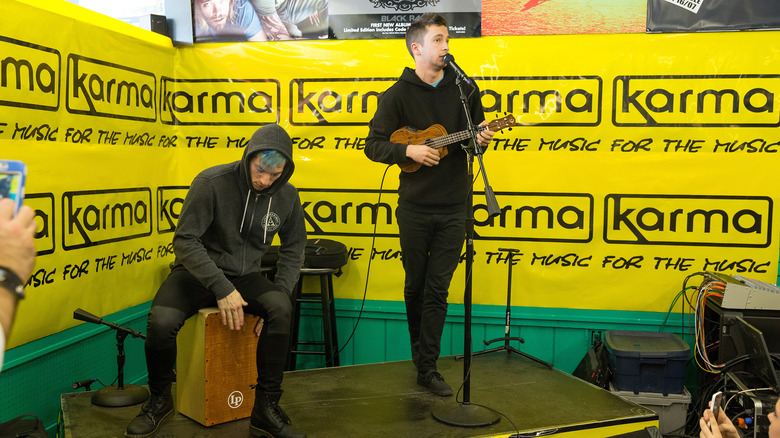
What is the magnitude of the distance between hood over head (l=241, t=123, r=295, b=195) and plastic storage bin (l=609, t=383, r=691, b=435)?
2081 millimetres

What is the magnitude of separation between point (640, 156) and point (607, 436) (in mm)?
1686

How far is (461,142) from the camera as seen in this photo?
307 centimetres

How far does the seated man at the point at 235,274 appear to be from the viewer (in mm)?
2648

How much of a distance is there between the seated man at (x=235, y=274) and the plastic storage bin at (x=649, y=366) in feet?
5.78

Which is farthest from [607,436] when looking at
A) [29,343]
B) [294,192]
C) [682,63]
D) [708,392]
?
[29,343]

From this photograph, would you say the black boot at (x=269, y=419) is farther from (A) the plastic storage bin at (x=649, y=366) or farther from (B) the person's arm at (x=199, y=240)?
(A) the plastic storage bin at (x=649, y=366)

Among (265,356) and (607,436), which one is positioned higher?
(265,356)

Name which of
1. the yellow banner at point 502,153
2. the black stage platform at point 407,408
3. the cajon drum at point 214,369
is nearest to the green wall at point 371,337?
the yellow banner at point 502,153

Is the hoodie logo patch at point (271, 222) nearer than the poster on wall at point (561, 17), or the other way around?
the hoodie logo patch at point (271, 222)

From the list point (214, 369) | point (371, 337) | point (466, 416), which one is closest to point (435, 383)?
point (466, 416)

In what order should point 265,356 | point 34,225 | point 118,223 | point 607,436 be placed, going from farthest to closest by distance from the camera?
point 118,223
point 607,436
point 265,356
point 34,225

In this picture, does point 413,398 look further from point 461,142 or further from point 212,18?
point 212,18

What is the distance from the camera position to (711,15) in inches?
144

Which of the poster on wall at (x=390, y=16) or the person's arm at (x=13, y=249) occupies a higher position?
the poster on wall at (x=390, y=16)
